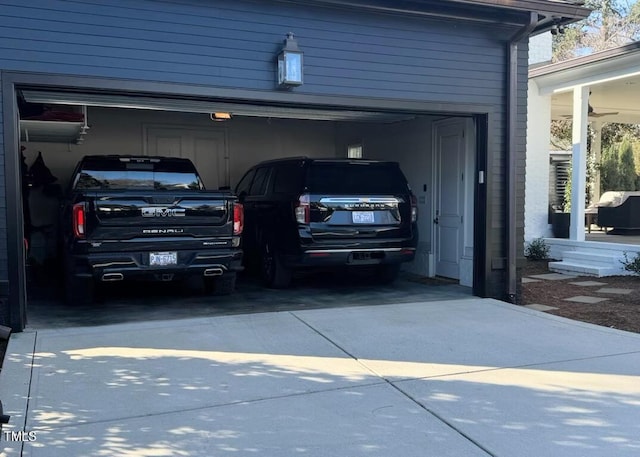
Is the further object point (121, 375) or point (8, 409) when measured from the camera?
point (121, 375)

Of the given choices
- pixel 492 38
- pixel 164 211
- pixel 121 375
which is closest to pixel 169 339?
pixel 121 375

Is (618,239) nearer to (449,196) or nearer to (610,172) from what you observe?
(449,196)

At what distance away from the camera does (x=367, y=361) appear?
192 inches

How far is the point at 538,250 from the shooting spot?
1144 centimetres

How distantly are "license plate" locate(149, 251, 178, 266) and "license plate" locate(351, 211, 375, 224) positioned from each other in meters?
2.32

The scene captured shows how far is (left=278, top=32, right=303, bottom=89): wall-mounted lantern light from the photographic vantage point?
248 inches

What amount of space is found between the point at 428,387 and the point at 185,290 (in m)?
4.88

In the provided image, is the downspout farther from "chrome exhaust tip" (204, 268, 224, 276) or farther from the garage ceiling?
"chrome exhaust tip" (204, 268, 224, 276)

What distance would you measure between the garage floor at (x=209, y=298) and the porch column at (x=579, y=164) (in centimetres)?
350

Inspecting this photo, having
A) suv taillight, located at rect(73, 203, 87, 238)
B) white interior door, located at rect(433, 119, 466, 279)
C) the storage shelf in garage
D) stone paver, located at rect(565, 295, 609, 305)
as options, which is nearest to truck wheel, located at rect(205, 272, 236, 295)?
suv taillight, located at rect(73, 203, 87, 238)

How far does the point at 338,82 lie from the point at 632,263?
613 cm

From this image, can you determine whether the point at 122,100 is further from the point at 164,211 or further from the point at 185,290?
the point at 185,290

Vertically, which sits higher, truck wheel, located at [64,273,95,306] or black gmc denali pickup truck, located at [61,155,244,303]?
black gmc denali pickup truck, located at [61,155,244,303]

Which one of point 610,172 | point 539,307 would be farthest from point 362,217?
point 610,172
